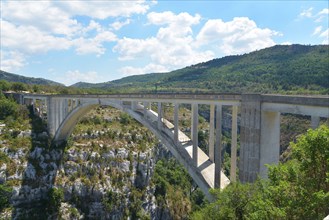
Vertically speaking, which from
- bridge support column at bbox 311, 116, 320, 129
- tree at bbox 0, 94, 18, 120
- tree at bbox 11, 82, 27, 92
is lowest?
tree at bbox 0, 94, 18, 120

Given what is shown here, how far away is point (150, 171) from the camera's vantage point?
51.8m

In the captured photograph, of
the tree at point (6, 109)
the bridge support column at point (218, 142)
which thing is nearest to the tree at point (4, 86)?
the tree at point (6, 109)

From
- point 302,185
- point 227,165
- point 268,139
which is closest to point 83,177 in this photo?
point 227,165

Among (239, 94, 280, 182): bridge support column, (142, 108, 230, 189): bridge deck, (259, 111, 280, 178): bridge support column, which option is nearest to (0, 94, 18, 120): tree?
(142, 108, 230, 189): bridge deck

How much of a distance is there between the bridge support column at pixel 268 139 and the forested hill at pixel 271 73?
2350 inches

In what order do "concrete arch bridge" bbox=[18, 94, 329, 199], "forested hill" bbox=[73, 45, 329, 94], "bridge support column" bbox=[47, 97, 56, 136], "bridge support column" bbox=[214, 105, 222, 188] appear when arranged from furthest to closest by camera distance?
"forested hill" bbox=[73, 45, 329, 94]
"bridge support column" bbox=[47, 97, 56, 136]
"bridge support column" bbox=[214, 105, 222, 188]
"concrete arch bridge" bbox=[18, 94, 329, 199]

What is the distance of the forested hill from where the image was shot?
90256mm

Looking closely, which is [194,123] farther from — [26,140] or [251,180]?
[26,140]

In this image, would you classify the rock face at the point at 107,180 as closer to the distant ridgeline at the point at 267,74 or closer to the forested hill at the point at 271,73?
the distant ridgeline at the point at 267,74

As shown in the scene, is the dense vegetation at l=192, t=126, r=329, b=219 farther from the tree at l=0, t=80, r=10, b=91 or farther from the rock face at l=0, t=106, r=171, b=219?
the tree at l=0, t=80, r=10, b=91

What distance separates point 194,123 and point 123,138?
37130mm

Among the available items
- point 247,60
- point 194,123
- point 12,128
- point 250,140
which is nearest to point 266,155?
point 250,140

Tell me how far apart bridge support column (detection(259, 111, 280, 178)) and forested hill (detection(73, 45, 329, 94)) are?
196 ft

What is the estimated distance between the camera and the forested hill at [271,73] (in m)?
90.3
